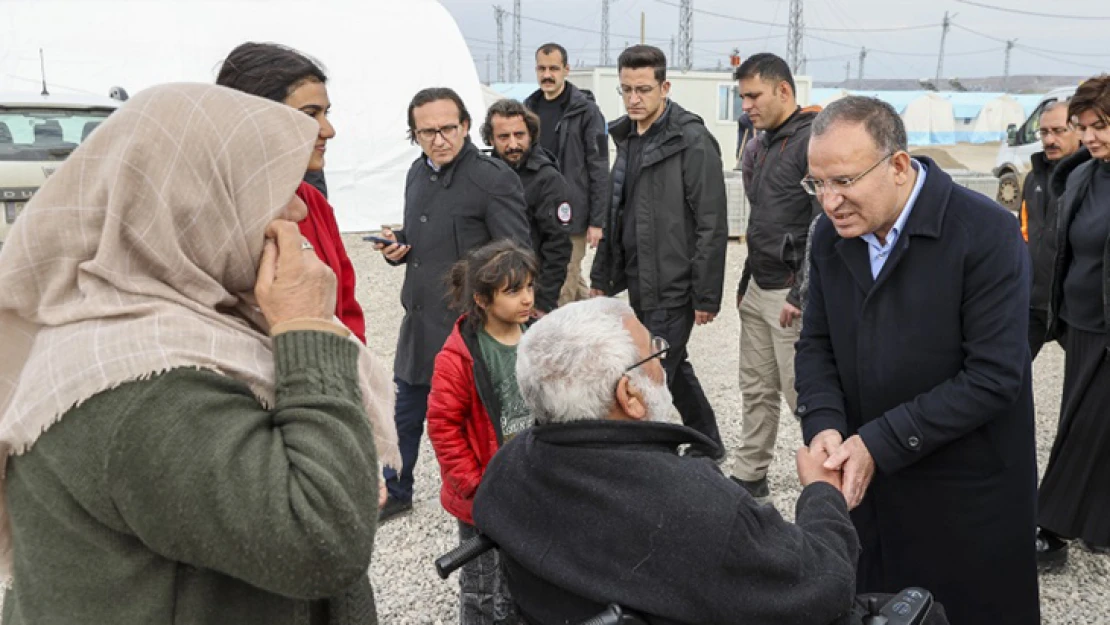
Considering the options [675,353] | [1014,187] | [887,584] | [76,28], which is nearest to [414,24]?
[76,28]

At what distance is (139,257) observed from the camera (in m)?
1.35

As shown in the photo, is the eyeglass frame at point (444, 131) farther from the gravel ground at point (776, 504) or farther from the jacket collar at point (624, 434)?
the jacket collar at point (624, 434)

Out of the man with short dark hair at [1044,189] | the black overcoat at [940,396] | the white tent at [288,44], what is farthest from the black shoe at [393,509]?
the white tent at [288,44]

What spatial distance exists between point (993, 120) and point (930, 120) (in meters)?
3.09

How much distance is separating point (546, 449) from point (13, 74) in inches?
584

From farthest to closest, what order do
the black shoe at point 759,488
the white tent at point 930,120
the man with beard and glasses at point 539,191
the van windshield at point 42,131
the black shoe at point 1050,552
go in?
the white tent at point 930,120
the van windshield at point 42,131
the man with beard and glasses at point 539,191
the black shoe at point 759,488
the black shoe at point 1050,552

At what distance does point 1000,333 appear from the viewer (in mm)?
2332

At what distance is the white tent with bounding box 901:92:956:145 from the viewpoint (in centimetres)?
3331

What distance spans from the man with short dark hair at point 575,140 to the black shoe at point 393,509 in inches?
105

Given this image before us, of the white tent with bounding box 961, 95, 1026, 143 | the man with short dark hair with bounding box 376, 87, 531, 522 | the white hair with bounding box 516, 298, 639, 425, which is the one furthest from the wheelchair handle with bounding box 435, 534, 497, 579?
the white tent with bounding box 961, 95, 1026, 143

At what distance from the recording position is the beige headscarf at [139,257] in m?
1.28

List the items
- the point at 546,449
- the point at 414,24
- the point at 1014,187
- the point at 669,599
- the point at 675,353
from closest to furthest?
the point at 669,599 < the point at 546,449 < the point at 675,353 < the point at 1014,187 < the point at 414,24

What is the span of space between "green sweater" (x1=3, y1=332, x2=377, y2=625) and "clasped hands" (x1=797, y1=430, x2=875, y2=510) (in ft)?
4.34

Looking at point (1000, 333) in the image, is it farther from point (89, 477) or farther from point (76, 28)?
point (76, 28)
